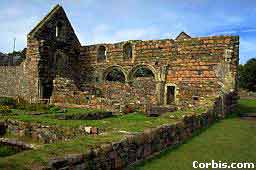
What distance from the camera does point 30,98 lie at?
23.8 metres

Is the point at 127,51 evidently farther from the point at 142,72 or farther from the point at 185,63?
the point at 142,72

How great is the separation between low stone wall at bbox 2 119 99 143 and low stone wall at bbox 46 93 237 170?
2.25 metres

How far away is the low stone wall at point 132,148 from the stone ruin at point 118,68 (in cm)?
897

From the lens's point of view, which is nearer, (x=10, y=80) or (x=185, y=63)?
(x=185, y=63)

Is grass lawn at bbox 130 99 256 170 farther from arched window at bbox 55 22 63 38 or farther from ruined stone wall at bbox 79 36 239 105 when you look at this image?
arched window at bbox 55 22 63 38

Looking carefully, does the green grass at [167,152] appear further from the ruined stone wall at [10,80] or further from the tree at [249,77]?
the tree at [249,77]

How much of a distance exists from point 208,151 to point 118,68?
1839 cm

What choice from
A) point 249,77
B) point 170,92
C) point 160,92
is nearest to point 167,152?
point 160,92

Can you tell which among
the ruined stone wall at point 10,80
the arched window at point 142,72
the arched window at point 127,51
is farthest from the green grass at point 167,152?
the ruined stone wall at point 10,80

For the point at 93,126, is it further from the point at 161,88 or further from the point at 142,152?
the point at 161,88

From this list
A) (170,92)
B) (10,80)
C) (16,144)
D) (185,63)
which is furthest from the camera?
(10,80)

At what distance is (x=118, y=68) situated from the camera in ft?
83.4

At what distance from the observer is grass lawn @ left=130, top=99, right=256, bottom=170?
6191 millimetres

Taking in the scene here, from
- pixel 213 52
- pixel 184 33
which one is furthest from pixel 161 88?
pixel 184 33
